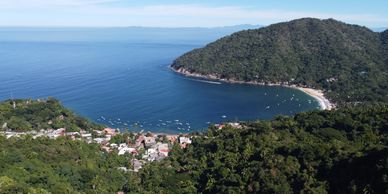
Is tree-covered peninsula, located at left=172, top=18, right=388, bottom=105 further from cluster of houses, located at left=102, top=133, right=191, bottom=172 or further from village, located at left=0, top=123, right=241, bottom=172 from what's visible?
village, located at left=0, top=123, right=241, bottom=172

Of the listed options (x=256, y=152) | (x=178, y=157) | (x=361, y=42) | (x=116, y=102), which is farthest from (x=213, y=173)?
(x=361, y=42)

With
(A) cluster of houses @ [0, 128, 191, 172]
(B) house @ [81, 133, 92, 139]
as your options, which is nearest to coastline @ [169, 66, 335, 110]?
(A) cluster of houses @ [0, 128, 191, 172]

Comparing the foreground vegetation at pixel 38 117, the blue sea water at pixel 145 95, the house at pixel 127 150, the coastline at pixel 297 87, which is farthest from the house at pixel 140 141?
the coastline at pixel 297 87

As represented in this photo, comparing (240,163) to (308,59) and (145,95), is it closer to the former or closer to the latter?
(145,95)

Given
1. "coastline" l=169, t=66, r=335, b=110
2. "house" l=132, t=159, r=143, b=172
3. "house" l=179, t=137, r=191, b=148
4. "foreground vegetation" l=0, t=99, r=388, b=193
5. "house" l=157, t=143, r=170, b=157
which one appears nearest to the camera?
"foreground vegetation" l=0, t=99, r=388, b=193

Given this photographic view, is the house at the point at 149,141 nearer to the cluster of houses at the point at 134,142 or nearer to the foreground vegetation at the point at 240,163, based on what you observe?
→ the cluster of houses at the point at 134,142

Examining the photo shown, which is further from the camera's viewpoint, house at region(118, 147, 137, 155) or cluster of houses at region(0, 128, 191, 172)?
house at region(118, 147, 137, 155)
